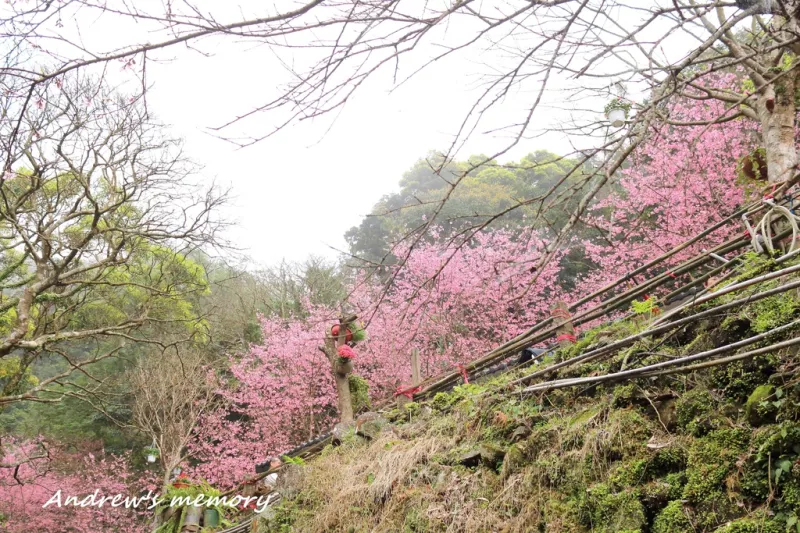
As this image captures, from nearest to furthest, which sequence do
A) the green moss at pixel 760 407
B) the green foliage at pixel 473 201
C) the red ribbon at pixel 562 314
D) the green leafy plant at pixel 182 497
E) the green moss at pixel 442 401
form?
the green moss at pixel 760 407, the red ribbon at pixel 562 314, the green moss at pixel 442 401, the green leafy plant at pixel 182 497, the green foliage at pixel 473 201

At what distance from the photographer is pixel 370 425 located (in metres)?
4.29

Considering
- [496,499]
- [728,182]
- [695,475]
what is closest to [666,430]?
[695,475]

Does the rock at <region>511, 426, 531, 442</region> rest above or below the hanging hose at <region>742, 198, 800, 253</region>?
below

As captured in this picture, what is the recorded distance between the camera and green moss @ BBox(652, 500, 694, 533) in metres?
1.64

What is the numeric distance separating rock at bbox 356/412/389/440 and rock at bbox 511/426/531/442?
1704mm

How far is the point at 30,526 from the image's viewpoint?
10.8m

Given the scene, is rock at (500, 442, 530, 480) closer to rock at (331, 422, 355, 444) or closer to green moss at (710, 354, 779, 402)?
green moss at (710, 354, 779, 402)

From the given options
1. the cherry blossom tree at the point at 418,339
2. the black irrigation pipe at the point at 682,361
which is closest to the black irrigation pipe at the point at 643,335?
the black irrigation pipe at the point at 682,361

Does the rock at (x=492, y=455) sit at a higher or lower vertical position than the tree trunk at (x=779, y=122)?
lower

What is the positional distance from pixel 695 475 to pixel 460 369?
253cm

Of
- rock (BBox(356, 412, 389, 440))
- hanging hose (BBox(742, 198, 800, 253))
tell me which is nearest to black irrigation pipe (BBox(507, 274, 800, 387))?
hanging hose (BBox(742, 198, 800, 253))

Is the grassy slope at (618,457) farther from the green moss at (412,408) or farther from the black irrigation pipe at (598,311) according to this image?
the green moss at (412,408)

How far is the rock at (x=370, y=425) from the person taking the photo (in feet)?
13.7

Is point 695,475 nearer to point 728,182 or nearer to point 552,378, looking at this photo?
point 552,378
